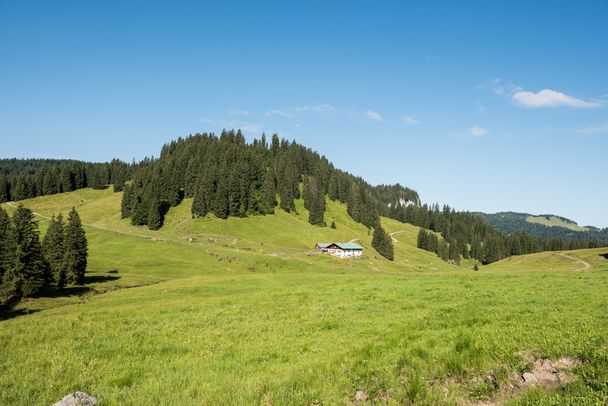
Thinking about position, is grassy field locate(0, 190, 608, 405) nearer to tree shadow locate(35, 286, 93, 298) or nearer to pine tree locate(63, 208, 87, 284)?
tree shadow locate(35, 286, 93, 298)

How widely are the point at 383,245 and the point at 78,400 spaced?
495 feet

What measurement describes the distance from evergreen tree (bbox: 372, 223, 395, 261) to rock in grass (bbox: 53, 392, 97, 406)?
148368mm

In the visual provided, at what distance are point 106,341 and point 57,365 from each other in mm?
3197

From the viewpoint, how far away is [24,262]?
5228 centimetres

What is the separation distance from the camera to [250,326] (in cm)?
1659

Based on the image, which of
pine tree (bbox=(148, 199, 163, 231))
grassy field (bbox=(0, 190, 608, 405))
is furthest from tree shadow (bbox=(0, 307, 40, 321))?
pine tree (bbox=(148, 199, 163, 231))

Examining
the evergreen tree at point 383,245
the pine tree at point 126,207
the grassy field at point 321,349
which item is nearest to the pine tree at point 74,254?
the grassy field at point 321,349

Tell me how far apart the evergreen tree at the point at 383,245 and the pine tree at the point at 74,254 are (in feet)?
368

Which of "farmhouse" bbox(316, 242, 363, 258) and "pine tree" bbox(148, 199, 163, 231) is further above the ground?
"pine tree" bbox(148, 199, 163, 231)

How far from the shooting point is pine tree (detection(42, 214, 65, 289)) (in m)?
60.6

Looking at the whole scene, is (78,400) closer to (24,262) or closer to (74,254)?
(24,262)

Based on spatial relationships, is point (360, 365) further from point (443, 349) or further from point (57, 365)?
point (57, 365)

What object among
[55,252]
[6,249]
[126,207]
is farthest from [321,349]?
[126,207]

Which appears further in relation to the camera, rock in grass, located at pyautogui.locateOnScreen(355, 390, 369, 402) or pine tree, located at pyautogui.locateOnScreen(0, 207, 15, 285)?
pine tree, located at pyautogui.locateOnScreen(0, 207, 15, 285)
